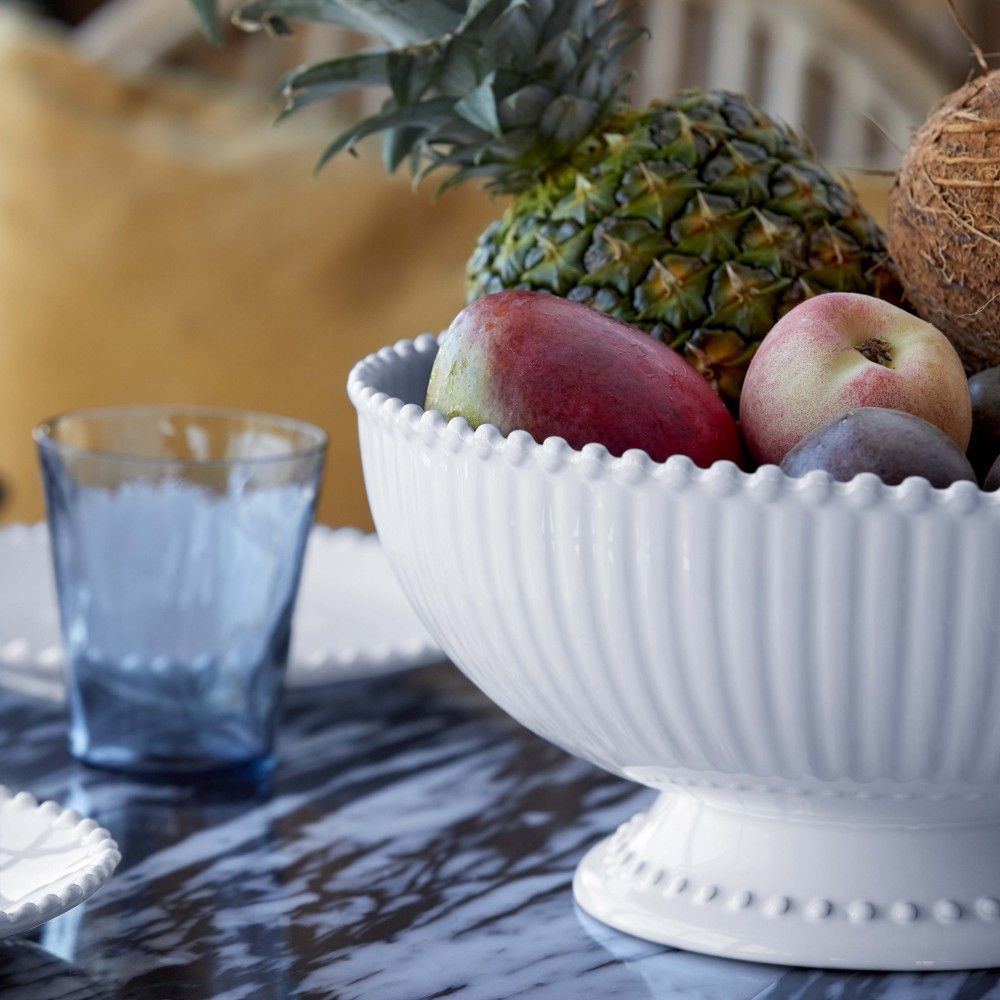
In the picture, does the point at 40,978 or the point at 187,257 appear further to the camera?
the point at 187,257

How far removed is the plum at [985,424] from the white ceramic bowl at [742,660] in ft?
0.36

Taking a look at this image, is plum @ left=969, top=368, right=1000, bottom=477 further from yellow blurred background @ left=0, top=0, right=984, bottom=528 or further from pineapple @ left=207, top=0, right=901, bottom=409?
yellow blurred background @ left=0, top=0, right=984, bottom=528

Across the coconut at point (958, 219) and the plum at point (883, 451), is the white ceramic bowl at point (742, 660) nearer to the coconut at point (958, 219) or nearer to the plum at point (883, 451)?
the plum at point (883, 451)

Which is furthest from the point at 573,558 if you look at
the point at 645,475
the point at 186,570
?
the point at 186,570

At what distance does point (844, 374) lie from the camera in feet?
1.50

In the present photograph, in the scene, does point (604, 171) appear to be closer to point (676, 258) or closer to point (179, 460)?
point (676, 258)

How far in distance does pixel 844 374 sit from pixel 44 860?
0.28 m

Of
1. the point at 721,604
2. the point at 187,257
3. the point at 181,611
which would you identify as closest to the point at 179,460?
the point at 181,611

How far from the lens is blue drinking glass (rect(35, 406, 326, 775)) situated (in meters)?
0.60

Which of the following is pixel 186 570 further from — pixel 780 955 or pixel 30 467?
pixel 30 467

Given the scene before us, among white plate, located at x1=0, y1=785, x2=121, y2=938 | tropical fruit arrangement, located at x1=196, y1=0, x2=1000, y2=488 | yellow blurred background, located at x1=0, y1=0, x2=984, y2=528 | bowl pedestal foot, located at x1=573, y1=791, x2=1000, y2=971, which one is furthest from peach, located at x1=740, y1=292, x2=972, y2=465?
yellow blurred background, located at x1=0, y1=0, x2=984, y2=528

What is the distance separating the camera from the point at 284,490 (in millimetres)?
605

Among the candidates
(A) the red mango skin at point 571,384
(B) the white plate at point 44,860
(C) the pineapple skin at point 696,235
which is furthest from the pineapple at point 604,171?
(B) the white plate at point 44,860

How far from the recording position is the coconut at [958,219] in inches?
20.1
